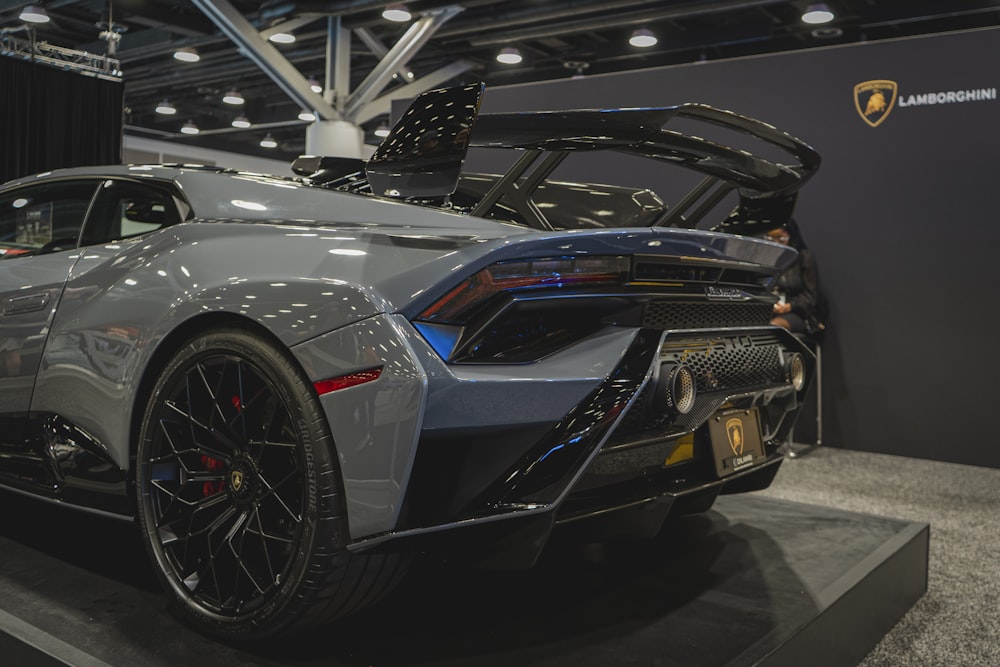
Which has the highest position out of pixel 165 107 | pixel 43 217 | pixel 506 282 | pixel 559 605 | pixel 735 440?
pixel 165 107

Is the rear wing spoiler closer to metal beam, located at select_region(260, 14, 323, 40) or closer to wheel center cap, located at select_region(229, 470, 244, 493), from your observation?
wheel center cap, located at select_region(229, 470, 244, 493)

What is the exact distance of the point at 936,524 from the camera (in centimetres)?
377

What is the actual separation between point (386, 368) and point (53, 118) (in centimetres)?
858

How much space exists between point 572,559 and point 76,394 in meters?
1.33

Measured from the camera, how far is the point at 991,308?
17.1ft

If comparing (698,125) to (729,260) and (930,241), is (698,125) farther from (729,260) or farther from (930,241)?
(729,260)

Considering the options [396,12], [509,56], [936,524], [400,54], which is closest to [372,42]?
[400,54]

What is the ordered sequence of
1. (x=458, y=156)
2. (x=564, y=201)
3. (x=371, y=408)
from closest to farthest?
1. (x=371, y=408)
2. (x=458, y=156)
3. (x=564, y=201)

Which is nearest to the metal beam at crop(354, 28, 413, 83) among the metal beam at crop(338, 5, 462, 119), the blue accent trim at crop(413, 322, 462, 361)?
the metal beam at crop(338, 5, 462, 119)

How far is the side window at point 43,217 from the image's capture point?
2.47 metres

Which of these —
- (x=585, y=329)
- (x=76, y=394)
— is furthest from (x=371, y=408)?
(x=76, y=394)

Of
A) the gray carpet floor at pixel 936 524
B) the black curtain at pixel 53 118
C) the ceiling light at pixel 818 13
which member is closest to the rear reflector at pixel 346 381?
the gray carpet floor at pixel 936 524

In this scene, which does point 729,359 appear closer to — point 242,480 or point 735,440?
point 735,440

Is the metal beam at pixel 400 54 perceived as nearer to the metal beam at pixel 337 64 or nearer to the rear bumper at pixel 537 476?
the metal beam at pixel 337 64
